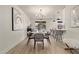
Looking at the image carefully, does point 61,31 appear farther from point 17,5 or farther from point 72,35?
point 17,5

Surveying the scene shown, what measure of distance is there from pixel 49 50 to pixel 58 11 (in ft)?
2.42

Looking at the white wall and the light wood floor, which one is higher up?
the white wall

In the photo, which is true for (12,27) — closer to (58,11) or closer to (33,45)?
(33,45)

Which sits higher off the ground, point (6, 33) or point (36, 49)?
point (6, 33)

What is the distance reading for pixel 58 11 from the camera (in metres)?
2.45

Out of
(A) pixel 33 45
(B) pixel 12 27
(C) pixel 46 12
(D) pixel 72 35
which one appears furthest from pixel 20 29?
(D) pixel 72 35

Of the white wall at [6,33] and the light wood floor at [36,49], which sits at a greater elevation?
the white wall at [6,33]

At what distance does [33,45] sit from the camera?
2.48 meters
